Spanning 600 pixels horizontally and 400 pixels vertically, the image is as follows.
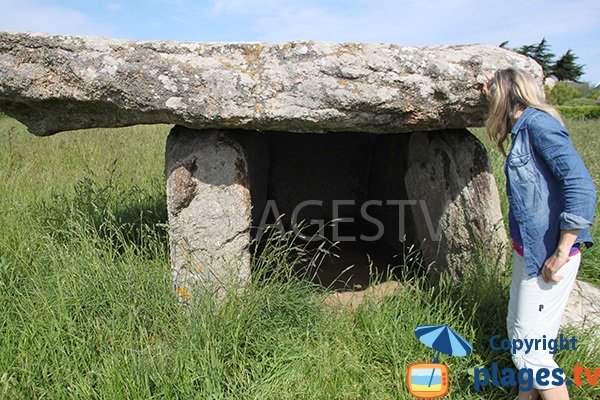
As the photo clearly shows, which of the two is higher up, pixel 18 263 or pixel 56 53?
pixel 56 53

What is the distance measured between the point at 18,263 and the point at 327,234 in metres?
2.69

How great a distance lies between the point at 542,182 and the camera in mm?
2082

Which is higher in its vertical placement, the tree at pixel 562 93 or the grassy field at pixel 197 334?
the tree at pixel 562 93

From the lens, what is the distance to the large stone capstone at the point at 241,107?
8.29 ft

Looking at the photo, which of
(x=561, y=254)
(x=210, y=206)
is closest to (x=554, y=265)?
(x=561, y=254)

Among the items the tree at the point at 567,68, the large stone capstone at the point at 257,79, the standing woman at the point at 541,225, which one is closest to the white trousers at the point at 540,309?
the standing woman at the point at 541,225

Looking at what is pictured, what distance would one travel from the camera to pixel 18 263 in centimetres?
302

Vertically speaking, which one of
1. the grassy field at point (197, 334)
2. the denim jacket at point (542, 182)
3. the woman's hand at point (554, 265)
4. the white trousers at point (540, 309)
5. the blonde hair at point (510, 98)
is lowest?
the grassy field at point (197, 334)

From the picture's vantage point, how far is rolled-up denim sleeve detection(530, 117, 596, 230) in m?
1.94

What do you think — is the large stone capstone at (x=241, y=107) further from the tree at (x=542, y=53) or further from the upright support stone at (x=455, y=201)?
the tree at (x=542, y=53)

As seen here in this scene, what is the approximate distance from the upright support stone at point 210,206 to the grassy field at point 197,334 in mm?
199

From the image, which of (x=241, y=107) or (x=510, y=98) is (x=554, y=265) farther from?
(x=241, y=107)

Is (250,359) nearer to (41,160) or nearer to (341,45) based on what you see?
(341,45)

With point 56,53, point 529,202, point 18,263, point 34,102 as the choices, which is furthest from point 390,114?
point 18,263
